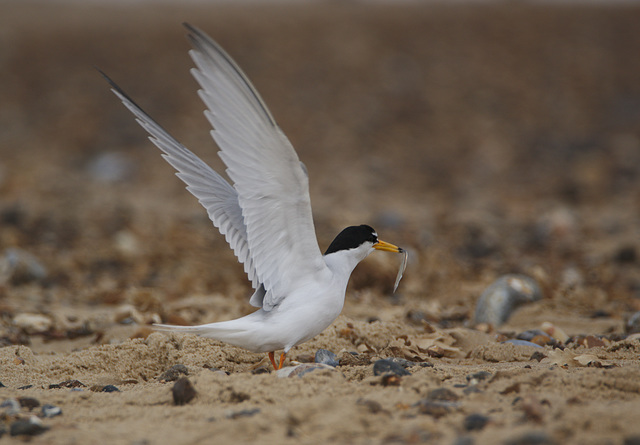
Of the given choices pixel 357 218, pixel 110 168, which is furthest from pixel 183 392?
pixel 110 168

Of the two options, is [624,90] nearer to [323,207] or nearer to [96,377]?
[323,207]

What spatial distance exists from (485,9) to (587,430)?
20180 mm

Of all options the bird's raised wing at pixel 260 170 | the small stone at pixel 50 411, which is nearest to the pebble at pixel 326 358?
the bird's raised wing at pixel 260 170

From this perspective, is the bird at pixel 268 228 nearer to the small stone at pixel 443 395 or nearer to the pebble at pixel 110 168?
the small stone at pixel 443 395

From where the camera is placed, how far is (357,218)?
35.2ft

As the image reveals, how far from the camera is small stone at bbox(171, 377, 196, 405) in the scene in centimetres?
343

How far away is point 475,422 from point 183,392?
1.48 metres

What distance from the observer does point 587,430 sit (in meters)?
2.70

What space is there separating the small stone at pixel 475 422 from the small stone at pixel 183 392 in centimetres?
141

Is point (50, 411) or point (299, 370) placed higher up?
point (50, 411)

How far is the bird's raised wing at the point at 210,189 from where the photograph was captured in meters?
4.57

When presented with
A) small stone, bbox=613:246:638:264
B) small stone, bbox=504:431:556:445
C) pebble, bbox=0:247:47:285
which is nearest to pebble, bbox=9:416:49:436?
small stone, bbox=504:431:556:445

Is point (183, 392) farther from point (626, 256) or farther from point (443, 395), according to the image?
point (626, 256)

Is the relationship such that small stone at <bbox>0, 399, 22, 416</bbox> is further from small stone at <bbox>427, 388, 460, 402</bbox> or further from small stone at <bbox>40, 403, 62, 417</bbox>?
small stone at <bbox>427, 388, 460, 402</bbox>
